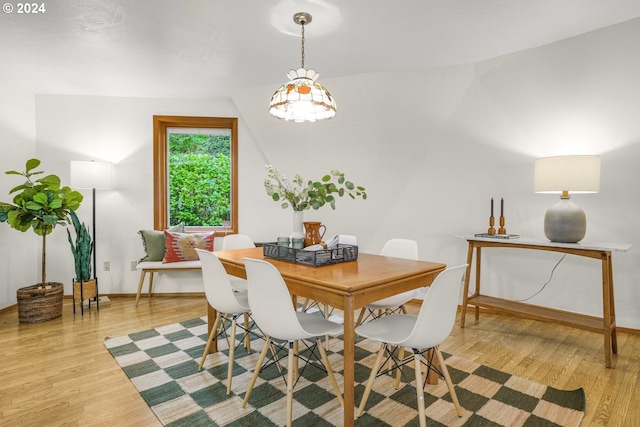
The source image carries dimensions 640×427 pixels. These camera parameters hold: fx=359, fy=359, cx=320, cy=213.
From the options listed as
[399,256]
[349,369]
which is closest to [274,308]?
[349,369]

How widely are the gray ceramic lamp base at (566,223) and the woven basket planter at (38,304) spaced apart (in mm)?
4409

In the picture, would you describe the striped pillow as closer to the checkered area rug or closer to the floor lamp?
the floor lamp

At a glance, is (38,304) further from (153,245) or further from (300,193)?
(300,193)

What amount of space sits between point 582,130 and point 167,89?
13.0 feet

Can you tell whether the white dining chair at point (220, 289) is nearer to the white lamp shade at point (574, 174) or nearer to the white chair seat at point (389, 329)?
the white chair seat at point (389, 329)

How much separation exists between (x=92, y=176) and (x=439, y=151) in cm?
357

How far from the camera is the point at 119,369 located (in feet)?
7.84

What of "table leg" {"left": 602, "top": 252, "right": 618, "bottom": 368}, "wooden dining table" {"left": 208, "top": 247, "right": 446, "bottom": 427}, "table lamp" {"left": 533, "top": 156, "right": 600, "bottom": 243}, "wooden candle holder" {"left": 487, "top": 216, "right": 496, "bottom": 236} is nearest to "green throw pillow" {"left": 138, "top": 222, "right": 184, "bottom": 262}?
"wooden dining table" {"left": 208, "top": 247, "right": 446, "bottom": 427}

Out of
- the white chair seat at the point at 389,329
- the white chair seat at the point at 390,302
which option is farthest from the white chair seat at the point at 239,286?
the white chair seat at the point at 389,329

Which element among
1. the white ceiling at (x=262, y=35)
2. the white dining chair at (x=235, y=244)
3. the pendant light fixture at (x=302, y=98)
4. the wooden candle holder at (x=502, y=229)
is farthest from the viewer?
the wooden candle holder at (x=502, y=229)

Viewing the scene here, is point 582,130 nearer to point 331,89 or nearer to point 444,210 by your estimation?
point 444,210

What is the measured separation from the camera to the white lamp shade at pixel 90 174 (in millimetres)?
3609

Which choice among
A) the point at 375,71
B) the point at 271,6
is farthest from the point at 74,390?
the point at 375,71

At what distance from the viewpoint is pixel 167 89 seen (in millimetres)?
3848
